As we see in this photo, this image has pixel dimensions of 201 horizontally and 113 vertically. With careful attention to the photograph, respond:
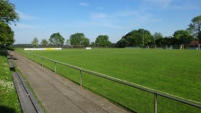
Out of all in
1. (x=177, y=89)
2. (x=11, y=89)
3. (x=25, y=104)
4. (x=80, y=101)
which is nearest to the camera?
(x=25, y=104)

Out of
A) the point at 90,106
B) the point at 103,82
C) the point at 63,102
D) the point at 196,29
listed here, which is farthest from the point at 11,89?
the point at 196,29

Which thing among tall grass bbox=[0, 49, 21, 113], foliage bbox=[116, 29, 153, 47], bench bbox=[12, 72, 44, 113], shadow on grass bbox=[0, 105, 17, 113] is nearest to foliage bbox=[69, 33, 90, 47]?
foliage bbox=[116, 29, 153, 47]

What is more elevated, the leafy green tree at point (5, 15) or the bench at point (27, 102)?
the leafy green tree at point (5, 15)

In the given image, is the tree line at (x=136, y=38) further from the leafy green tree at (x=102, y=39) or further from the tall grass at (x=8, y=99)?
the tall grass at (x=8, y=99)

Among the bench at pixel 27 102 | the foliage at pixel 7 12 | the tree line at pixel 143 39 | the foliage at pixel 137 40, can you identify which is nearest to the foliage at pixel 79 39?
the tree line at pixel 143 39

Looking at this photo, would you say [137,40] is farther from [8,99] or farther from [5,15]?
[8,99]

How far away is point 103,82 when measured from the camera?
40.6 ft

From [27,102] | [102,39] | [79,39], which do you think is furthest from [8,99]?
[102,39]

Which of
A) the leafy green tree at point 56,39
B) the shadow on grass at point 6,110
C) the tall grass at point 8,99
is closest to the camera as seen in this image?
the shadow on grass at point 6,110

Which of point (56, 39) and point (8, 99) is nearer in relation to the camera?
point (8, 99)

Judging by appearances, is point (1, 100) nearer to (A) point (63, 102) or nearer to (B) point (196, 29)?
(A) point (63, 102)

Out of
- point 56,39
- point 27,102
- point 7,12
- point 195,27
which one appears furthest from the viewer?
point 56,39

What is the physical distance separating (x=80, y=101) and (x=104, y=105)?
2.92 feet

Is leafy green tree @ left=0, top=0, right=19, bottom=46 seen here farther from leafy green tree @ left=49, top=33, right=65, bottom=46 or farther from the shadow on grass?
leafy green tree @ left=49, top=33, right=65, bottom=46
